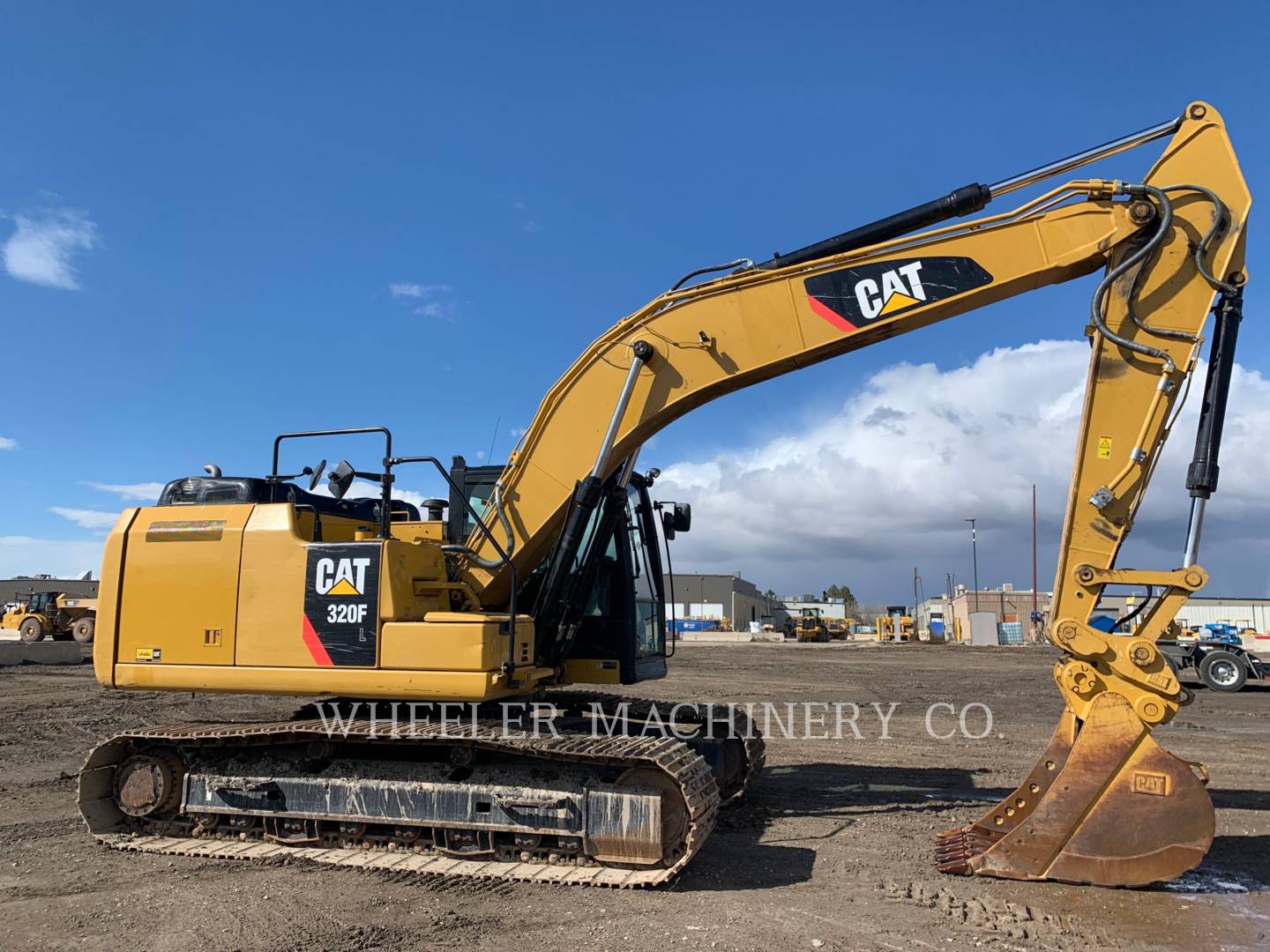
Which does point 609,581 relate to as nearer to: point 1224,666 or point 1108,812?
point 1108,812

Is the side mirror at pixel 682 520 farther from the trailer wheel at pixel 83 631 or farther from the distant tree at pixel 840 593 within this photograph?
the distant tree at pixel 840 593

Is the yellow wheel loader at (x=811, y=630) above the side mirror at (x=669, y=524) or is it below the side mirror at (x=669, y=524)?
below

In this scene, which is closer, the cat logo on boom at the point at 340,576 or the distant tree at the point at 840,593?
the cat logo on boom at the point at 340,576

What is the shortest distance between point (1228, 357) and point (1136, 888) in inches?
141

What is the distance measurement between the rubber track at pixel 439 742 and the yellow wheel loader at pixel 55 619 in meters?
30.3

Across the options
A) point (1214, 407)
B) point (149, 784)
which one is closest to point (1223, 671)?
point (1214, 407)

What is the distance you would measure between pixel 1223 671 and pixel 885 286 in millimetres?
19517

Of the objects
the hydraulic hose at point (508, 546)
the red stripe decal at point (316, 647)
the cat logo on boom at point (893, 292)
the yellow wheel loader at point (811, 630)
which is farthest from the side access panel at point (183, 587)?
the yellow wheel loader at point (811, 630)

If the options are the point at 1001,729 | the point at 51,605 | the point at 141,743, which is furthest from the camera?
the point at 51,605

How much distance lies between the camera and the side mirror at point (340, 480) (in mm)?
7371

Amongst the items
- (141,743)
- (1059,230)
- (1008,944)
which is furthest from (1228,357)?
(141,743)

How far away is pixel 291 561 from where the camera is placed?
23.9 feet

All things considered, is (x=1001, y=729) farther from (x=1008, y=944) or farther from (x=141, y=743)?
(x=141, y=743)

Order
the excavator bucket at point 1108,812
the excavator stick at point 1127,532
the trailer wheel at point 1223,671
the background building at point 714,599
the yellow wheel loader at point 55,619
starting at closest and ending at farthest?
the excavator bucket at point 1108,812 → the excavator stick at point 1127,532 → the trailer wheel at point 1223,671 → the yellow wheel loader at point 55,619 → the background building at point 714,599
